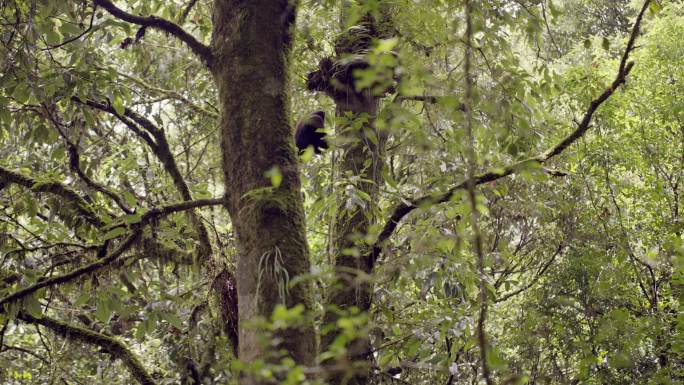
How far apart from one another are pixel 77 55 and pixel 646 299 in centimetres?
469

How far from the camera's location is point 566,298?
5426 millimetres

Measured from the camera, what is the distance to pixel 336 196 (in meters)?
3.26

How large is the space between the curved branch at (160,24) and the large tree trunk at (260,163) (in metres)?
0.05

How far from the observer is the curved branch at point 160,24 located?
9.31 feet

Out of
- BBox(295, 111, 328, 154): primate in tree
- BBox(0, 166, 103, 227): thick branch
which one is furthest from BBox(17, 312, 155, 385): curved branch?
BBox(295, 111, 328, 154): primate in tree

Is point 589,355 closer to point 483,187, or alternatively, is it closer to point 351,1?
point 483,187

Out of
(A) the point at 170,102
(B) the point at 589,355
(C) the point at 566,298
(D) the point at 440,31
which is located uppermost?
(A) the point at 170,102

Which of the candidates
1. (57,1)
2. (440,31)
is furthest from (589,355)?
(57,1)

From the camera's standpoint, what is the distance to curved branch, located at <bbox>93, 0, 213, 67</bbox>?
284cm

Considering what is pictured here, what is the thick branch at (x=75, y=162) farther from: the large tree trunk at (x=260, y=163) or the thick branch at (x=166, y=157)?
the large tree trunk at (x=260, y=163)

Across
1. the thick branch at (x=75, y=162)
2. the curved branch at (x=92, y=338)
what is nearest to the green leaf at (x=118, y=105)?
the thick branch at (x=75, y=162)

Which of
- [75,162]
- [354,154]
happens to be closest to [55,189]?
[75,162]

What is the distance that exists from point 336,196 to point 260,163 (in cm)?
69

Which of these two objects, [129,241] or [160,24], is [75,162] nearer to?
Answer: [129,241]
